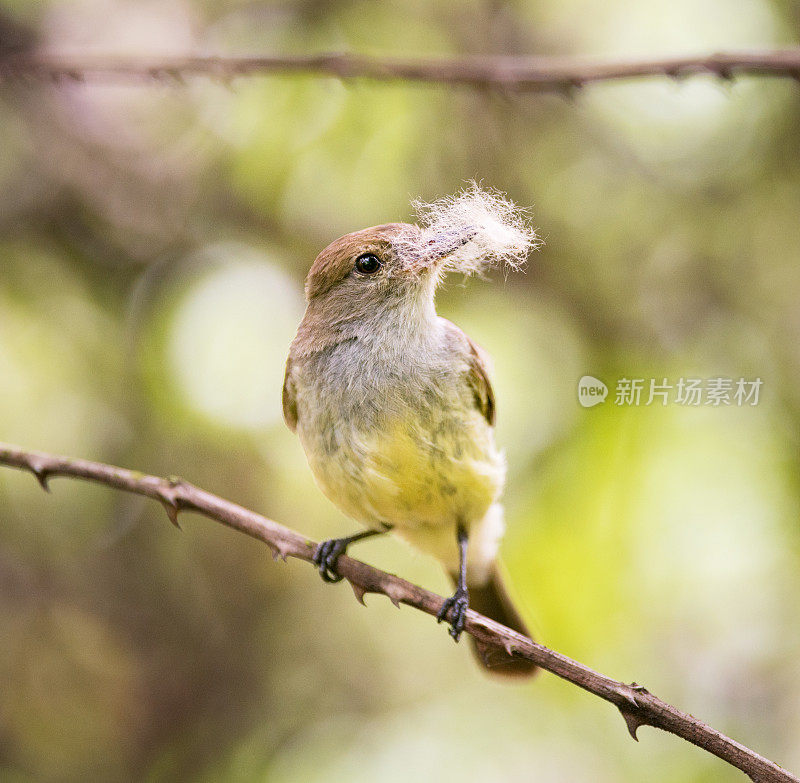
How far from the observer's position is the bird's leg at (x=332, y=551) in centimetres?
107

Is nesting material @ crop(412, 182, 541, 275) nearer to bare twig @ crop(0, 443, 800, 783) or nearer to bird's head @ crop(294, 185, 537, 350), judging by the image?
bird's head @ crop(294, 185, 537, 350)

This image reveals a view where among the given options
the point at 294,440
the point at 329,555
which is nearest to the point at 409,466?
the point at 329,555

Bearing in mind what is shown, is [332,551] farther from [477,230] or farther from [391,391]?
[477,230]

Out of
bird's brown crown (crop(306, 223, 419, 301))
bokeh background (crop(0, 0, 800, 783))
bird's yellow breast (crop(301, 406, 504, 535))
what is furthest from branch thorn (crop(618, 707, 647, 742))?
bokeh background (crop(0, 0, 800, 783))

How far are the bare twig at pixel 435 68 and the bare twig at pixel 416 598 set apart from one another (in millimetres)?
600

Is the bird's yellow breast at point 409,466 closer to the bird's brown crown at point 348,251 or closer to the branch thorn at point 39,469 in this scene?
the bird's brown crown at point 348,251

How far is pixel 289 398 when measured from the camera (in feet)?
3.37

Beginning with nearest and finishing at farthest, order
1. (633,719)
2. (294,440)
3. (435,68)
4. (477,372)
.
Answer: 1. (633,719)
2. (477,372)
3. (435,68)
4. (294,440)

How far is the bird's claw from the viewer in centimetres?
107

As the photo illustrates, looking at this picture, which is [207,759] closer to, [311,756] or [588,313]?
[311,756]

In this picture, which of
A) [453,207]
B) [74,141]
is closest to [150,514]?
[74,141]

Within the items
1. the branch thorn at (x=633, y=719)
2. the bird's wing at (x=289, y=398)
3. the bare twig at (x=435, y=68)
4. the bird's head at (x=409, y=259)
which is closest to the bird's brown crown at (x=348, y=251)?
the bird's head at (x=409, y=259)

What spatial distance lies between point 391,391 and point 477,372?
0.48ft

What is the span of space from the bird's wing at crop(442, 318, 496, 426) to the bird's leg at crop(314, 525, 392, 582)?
22 centimetres
